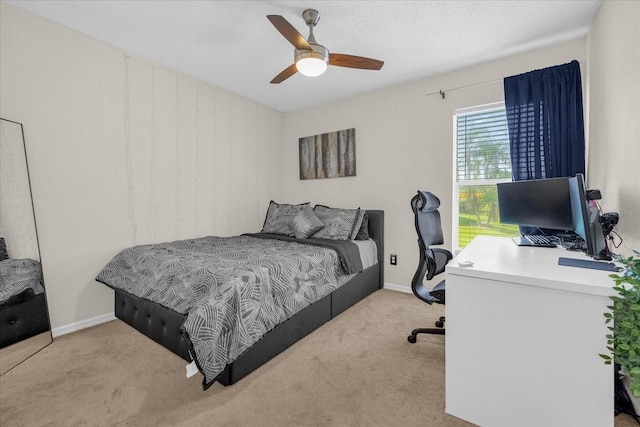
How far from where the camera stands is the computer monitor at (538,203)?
1904 millimetres

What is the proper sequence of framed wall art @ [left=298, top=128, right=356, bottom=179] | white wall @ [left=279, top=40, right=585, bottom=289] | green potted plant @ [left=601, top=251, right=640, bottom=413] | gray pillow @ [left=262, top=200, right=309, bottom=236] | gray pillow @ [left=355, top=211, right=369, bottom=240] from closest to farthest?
green potted plant @ [left=601, top=251, right=640, bottom=413] < white wall @ [left=279, top=40, right=585, bottom=289] < gray pillow @ [left=355, top=211, right=369, bottom=240] < gray pillow @ [left=262, top=200, right=309, bottom=236] < framed wall art @ [left=298, top=128, right=356, bottom=179]

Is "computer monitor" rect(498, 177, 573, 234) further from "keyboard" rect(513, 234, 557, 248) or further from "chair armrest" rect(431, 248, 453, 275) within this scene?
"chair armrest" rect(431, 248, 453, 275)

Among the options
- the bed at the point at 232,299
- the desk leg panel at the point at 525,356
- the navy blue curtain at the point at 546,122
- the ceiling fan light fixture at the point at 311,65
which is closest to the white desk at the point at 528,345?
the desk leg panel at the point at 525,356

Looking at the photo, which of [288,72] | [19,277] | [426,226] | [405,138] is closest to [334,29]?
[288,72]

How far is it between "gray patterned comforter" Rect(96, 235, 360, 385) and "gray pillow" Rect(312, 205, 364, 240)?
0.45m

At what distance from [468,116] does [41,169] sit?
387cm

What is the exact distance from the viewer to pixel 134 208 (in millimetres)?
2766

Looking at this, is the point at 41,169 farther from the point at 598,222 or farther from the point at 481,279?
the point at 598,222

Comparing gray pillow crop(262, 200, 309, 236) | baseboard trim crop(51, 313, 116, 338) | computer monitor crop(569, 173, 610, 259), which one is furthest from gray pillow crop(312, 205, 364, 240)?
baseboard trim crop(51, 313, 116, 338)

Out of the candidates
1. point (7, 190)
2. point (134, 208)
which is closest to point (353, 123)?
point (134, 208)

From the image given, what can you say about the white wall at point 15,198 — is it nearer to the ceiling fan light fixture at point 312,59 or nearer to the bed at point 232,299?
the bed at point 232,299

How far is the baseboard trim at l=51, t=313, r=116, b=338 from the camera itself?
2.29 meters

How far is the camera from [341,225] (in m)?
3.20

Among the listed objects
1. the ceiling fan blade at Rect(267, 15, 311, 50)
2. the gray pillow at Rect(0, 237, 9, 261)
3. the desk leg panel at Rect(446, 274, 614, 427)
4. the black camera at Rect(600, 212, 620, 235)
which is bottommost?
the desk leg panel at Rect(446, 274, 614, 427)
